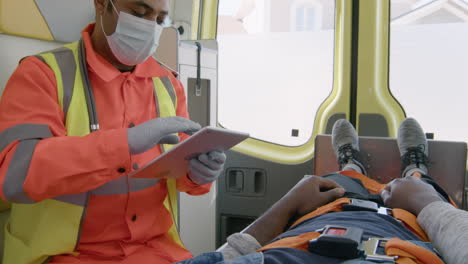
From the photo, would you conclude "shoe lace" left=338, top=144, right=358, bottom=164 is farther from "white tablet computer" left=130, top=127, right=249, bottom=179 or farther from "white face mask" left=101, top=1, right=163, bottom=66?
"white face mask" left=101, top=1, right=163, bottom=66

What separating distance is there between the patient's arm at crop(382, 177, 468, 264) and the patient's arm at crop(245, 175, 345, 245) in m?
0.23

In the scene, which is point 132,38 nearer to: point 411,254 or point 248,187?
point 411,254

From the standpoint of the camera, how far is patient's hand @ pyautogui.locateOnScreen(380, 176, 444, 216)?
168 centimetres

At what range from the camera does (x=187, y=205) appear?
2.28 m

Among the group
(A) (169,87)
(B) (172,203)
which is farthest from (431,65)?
(B) (172,203)

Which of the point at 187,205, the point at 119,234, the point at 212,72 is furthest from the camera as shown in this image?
the point at 212,72

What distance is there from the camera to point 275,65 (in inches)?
116

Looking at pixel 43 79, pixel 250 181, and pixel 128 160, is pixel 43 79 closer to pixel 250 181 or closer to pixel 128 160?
pixel 128 160

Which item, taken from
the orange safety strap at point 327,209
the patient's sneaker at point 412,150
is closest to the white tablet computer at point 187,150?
the orange safety strap at point 327,209

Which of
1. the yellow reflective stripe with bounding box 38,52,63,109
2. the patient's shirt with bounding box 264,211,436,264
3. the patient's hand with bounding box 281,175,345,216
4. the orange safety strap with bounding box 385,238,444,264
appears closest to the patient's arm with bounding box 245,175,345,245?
the patient's hand with bounding box 281,175,345,216

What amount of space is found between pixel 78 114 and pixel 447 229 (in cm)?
119

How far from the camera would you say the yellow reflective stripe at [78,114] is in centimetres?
136

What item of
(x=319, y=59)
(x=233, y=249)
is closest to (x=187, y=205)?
(x=233, y=249)

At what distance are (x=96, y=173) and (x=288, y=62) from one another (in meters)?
1.95
